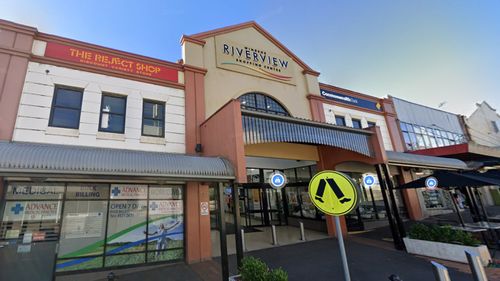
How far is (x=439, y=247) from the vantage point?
7801mm

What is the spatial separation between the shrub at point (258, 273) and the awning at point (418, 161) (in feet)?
28.4

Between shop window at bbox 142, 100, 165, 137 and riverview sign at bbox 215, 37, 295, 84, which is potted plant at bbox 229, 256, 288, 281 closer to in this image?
shop window at bbox 142, 100, 165, 137

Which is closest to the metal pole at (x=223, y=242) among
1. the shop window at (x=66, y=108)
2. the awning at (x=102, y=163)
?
the awning at (x=102, y=163)

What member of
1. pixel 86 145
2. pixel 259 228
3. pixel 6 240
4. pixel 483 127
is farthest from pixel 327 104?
pixel 483 127

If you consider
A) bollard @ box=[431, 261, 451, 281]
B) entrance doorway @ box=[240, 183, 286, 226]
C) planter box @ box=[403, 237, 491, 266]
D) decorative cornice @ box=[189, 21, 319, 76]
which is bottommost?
planter box @ box=[403, 237, 491, 266]

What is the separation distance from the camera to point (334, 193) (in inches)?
143

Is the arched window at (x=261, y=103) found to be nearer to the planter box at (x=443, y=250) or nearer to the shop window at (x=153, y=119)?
the shop window at (x=153, y=119)

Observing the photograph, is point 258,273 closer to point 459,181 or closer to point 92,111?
point 92,111

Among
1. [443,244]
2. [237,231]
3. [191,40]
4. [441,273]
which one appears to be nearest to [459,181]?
[443,244]

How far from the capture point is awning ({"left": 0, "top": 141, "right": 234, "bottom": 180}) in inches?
211

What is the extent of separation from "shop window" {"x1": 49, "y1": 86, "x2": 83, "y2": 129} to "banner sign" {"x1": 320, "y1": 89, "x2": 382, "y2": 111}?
1298cm

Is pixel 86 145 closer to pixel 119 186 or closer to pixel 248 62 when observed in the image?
pixel 119 186

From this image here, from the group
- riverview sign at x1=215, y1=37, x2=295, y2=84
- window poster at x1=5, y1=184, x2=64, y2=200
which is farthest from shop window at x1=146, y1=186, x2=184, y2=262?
riverview sign at x1=215, y1=37, x2=295, y2=84

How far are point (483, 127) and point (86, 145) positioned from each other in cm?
3670
